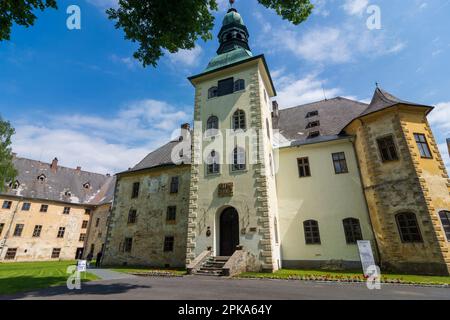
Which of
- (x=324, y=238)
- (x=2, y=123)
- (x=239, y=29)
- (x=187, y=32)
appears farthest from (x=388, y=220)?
(x=2, y=123)

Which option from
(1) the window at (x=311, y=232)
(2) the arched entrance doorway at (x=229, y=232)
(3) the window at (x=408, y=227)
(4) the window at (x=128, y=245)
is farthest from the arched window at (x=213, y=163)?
(3) the window at (x=408, y=227)

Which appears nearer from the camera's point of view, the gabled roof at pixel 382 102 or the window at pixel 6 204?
the gabled roof at pixel 382 102

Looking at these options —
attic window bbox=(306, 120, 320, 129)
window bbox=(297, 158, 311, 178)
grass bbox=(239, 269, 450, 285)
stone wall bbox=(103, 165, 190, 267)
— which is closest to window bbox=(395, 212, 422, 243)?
grass bbox=(239, 269, 450, 285)

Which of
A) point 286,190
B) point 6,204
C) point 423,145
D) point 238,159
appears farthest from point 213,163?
point 6,204

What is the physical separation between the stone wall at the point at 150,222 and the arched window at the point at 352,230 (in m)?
11.8

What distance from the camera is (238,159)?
16.2 meters

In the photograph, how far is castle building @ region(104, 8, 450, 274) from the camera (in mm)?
12883

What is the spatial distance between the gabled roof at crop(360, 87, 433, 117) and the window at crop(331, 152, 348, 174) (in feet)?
10.4

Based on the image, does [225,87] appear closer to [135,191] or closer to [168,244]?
[135,191]

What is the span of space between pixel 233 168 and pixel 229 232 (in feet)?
14.1

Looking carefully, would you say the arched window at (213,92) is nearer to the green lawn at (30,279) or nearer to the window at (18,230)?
the green lawn at (30,279)

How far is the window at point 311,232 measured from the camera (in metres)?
15.6

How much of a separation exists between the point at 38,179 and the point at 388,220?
44310 millimetres
